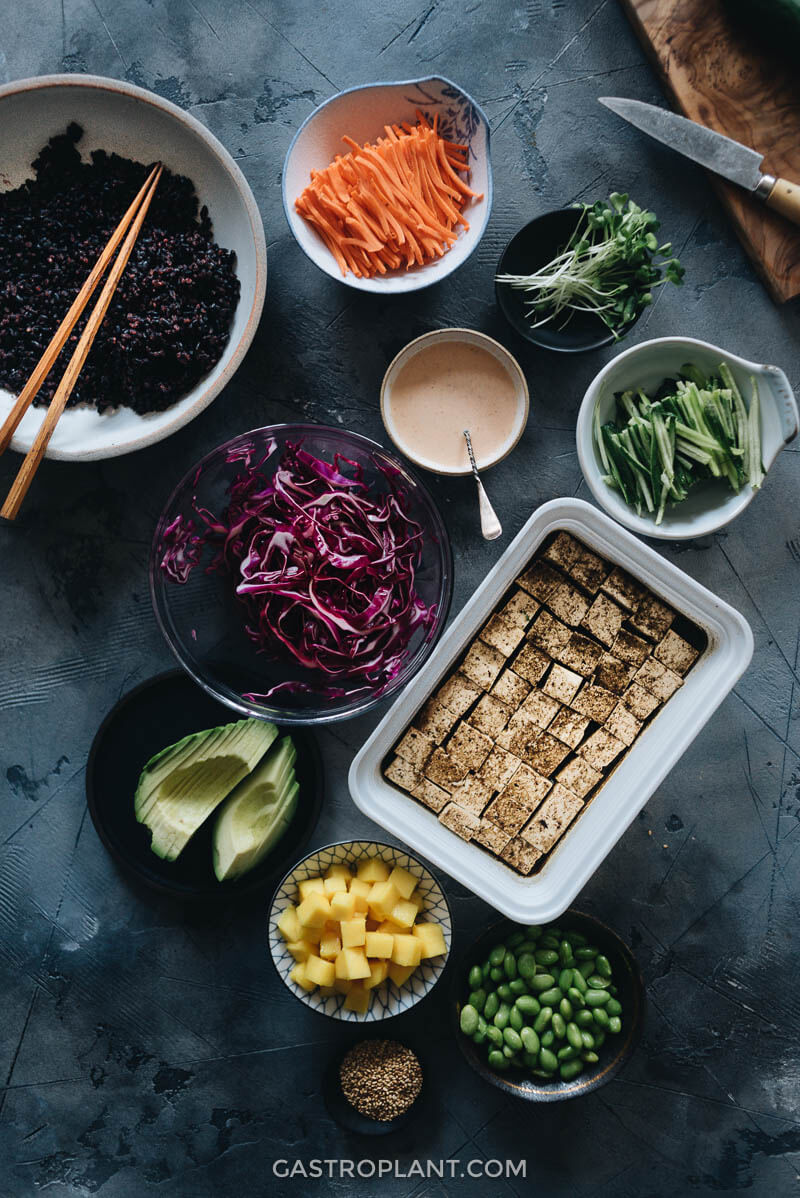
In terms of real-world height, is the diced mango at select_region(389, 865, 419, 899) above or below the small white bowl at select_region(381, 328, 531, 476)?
below

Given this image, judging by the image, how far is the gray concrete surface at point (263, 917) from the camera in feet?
8.13

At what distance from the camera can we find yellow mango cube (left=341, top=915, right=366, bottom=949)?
222cm

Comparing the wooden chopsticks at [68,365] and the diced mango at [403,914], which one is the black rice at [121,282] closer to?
the wooden chopsticks at [68,365]

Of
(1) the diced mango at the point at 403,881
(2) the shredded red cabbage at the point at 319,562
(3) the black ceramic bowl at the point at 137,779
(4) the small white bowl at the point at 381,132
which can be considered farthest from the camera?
(3) the black ceramic bowl at the point at 137,779

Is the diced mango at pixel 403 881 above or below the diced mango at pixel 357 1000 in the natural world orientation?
above

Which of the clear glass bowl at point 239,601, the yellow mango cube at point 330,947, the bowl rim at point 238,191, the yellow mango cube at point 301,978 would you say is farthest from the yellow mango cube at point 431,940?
the bowl rim at point 238,191

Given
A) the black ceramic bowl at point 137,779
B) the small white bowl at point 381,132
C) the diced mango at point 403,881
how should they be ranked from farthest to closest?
the black ceramic bowl at point 137,779 → the diced mango at point 403,881 → the small white bowl at point 381,132

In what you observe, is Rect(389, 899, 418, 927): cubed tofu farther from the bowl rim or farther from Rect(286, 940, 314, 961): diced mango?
the bowl rim

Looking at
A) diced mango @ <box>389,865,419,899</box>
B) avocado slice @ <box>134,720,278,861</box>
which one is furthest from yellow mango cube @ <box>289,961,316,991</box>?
avocado slice @ <box>134,720,278,861</box>

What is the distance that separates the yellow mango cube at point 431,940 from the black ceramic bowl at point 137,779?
0.45m

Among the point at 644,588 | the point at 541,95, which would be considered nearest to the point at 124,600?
the point at 644,588

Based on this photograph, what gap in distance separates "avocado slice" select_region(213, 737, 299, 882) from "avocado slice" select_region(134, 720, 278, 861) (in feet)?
0.16

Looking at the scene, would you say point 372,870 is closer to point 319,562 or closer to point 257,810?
point 257,810

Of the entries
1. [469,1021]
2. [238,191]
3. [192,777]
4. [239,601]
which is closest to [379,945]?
[469,1021]
